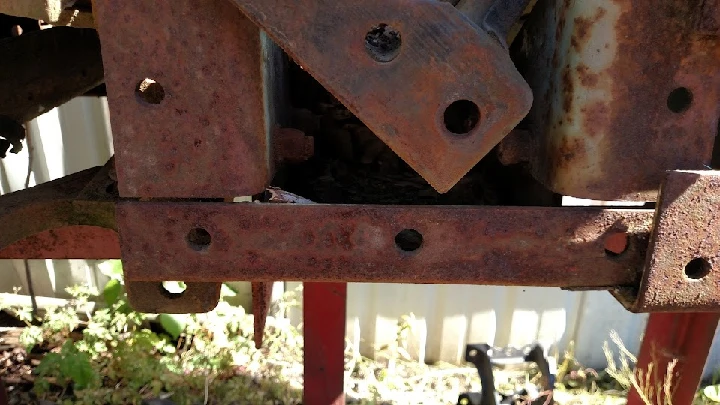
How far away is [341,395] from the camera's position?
1.77m

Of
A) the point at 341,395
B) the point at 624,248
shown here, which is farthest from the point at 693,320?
the point at 341,395

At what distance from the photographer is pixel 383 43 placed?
0.67 metres

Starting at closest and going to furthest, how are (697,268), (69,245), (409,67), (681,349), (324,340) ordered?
1. (409,67)
2. (697,268)
3. (69,245)
4. (681,349)
5. (324,340)

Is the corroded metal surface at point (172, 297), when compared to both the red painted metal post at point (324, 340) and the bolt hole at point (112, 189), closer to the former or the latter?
the bolt hole at point (112, 189)

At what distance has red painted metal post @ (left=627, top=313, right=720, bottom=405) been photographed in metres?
1.22

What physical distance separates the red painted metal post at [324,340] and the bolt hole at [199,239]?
0.82 metres

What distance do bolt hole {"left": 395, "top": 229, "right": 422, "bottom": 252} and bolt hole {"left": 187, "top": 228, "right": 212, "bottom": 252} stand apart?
25cm

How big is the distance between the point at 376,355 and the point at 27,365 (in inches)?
64.7

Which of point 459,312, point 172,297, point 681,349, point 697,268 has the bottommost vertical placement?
point 459,312

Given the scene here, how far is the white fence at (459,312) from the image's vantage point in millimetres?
2750

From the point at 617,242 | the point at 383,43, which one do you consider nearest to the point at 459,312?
the point at 617,242

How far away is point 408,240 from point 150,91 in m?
0.39

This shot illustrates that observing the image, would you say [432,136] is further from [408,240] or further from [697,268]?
[697,268]

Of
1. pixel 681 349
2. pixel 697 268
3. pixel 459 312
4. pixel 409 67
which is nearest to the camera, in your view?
pixel 409 67
